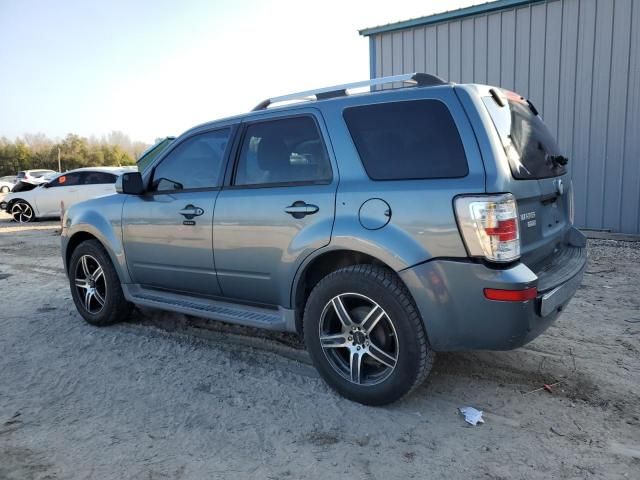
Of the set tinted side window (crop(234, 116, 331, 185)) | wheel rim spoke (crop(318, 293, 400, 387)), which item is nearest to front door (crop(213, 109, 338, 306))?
tinted side window (crop(234, 116, 331, 185))

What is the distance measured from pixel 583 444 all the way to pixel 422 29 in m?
9.26

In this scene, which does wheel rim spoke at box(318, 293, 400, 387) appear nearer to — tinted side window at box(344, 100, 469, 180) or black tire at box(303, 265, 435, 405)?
black tire at box(303, 265, 435, 405)

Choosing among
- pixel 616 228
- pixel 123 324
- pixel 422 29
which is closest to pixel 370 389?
pixel 123 324

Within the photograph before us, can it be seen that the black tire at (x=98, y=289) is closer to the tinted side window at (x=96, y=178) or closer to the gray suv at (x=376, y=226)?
the gray suv at (x=376, y=226)

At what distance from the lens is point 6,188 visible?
120ft

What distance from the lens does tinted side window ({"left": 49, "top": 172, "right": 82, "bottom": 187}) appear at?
14523mm

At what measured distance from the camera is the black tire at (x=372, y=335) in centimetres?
292

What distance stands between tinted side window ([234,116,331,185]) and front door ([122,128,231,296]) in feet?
0.89

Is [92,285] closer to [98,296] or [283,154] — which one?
[98,296]

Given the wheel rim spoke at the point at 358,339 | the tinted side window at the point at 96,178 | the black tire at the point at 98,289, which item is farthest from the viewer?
the tinted side window at the point at 96,178

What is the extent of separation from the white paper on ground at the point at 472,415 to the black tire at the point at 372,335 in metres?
0.34

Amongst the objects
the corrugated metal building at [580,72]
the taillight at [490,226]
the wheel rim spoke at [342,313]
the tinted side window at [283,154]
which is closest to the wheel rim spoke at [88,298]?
the tinted side window at [283,154]

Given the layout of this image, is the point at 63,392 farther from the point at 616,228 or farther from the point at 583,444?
the point at 616,228

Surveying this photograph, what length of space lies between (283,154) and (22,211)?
566 inches
